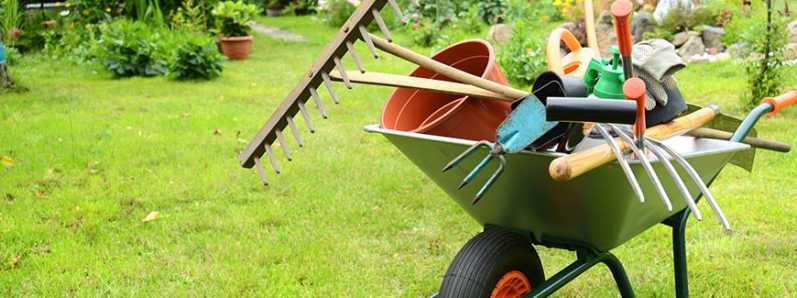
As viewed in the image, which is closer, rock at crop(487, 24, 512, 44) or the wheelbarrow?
the wheelbarrow

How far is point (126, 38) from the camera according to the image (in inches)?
290

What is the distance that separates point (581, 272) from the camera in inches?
80.2

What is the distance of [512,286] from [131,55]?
5.96m

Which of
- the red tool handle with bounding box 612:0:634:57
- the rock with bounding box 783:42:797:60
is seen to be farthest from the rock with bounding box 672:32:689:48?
the red tool handle with bounding box 612:0:634:57

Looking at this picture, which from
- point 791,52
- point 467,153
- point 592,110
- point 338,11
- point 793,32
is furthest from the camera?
point 338,11

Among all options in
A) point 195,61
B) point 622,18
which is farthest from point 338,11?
point 622,18

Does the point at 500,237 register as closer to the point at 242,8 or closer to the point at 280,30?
the point at 242,8

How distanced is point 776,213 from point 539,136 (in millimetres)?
2060

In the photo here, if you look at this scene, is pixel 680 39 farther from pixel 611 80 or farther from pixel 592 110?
pixel 592 110

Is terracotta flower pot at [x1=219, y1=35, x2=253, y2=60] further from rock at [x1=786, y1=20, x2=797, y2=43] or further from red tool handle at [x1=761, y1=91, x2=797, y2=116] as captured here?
red tool handle at [x1=761, y1=91, x2=797, y2=116]

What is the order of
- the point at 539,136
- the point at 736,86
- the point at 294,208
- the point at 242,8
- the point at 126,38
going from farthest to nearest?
the point at 242,8 → the point at 126,38 → the point at 736,86 → the point at 294,208 → the point at 539,136

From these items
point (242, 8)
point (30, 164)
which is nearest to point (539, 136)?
point (30, 164)

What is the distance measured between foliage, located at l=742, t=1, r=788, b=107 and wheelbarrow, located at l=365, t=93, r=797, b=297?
294 centimetres

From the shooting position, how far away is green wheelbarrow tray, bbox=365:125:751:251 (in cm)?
171
